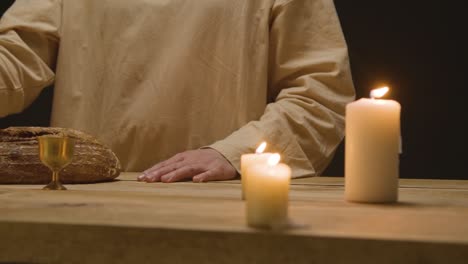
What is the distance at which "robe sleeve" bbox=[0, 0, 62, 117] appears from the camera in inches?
63.2

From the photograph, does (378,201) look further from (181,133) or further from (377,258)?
(181,133)

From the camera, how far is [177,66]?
1.68 meters

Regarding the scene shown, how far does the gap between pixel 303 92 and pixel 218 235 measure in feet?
3.51

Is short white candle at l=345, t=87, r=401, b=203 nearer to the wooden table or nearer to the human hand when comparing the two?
the wooden table

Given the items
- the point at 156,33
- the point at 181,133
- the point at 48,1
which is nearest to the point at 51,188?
the point at 181,133

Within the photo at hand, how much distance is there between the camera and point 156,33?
1726 mm

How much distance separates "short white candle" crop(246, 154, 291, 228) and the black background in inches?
79.8

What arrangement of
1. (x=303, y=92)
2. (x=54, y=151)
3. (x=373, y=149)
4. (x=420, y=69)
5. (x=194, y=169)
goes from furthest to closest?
(x=420, y=69) < (x=303, y=92) < (x=194, y=169) < (x=54, y=151) < (x=373, y=149)

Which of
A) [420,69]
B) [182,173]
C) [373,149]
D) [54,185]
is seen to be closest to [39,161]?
[54,185]

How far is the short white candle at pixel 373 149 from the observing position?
30.3 inches

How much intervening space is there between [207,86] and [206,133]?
0.44ft

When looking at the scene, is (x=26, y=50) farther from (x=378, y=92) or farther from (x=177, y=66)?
(x=378, y=92)

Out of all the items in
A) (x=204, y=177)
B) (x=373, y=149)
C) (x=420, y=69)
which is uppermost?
(x=420, y=69)

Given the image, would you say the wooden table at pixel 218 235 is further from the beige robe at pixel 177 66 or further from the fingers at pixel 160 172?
the beige robe at pixel 177 66
